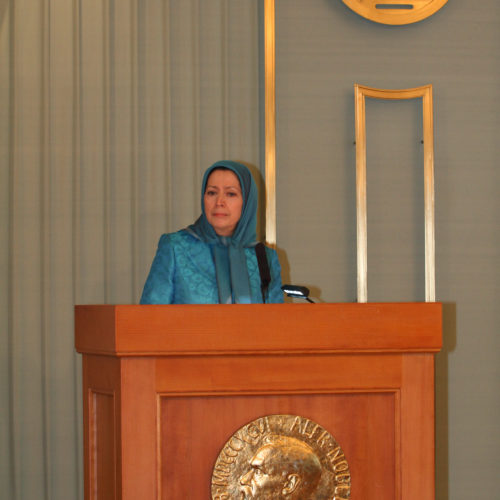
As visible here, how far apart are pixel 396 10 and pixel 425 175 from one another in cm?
74

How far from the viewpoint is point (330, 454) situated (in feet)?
4.70

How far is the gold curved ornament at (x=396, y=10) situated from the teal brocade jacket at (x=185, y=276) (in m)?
1.52

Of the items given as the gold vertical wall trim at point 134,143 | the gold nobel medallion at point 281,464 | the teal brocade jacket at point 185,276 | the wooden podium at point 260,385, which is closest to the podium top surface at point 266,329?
the wooden podium at point 260,385

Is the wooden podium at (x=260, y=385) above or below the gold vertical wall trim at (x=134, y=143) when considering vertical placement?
below

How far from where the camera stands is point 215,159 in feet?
9.90

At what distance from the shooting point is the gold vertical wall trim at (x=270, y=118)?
301 cm

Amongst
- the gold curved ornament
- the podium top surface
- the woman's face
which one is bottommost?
the podium top surface

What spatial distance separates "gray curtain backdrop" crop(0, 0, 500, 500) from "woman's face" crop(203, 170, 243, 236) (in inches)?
32.6

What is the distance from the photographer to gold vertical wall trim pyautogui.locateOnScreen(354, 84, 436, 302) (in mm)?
3043

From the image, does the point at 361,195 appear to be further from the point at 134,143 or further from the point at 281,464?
the point at 281,464

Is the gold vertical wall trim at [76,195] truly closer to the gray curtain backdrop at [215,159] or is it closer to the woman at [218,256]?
the gray curtain backdrop at [215,159]

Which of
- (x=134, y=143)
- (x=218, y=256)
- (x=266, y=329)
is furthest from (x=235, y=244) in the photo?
(x=134, y=143)

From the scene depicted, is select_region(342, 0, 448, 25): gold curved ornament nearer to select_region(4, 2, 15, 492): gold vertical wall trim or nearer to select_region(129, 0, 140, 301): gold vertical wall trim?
select_region(129, 0, 140, 301): gold vertical wall trim

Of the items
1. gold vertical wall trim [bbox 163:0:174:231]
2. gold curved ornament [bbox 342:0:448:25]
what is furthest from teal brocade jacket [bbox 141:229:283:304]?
gold curved ornament [bbox 342:0:448:25]
